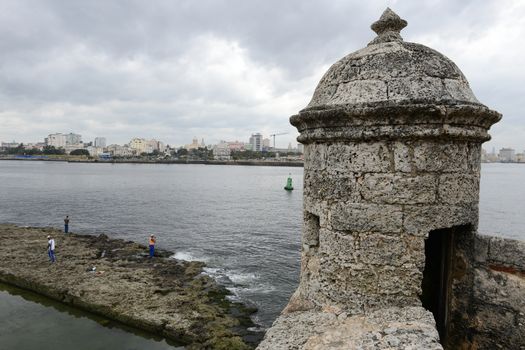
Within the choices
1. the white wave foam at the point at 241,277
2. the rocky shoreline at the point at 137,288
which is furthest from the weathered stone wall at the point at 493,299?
the white wave foam at the point at 241,277

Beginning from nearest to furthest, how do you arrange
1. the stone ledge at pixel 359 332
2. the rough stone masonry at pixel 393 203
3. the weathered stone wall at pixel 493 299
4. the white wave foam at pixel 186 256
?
1. the stone ledge at pixel 359 332
2. the rough stone masonry at pixel 393 203
3. the weathered stone wall at pixel 493 299
4. the white wave foam at pixel 186 256

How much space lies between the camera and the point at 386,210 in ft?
9.71

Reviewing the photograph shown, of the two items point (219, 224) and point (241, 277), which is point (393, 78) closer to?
point (241, 277)

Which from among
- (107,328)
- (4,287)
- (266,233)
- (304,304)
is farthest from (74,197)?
(304,304)

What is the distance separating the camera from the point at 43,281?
1516 cm

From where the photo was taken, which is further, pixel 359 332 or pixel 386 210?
pixel 386 210

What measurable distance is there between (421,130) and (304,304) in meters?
1.75

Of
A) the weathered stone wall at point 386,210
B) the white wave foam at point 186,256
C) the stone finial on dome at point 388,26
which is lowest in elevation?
the white wave foam at point 186,256

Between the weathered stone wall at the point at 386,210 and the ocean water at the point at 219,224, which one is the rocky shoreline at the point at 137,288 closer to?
the ocean water at the point at 219,224

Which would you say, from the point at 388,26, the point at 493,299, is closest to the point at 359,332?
the point at 493,299

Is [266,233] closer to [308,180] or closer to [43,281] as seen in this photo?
[43,281]

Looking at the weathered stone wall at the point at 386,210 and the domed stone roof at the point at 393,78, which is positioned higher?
the domed stone roof at the point at 393,78

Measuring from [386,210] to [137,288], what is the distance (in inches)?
537

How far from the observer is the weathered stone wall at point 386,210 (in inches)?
116
